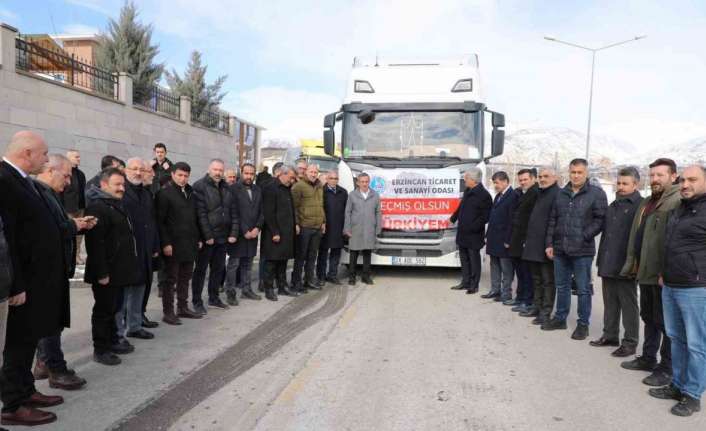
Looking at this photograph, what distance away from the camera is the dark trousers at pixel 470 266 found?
8367 mm

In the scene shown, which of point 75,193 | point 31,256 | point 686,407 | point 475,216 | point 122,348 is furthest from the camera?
point 75,193

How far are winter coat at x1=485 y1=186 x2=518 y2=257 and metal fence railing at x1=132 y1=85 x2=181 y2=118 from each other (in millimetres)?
13629

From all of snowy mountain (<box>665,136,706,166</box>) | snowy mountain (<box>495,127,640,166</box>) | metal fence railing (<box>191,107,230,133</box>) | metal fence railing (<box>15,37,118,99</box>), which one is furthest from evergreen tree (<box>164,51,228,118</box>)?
snowy mountain (<box>665,136,706,166</box>)

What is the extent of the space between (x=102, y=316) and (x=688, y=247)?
4.78 m

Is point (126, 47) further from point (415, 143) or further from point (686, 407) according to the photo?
point (686, 407)

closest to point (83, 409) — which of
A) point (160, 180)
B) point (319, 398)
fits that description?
point (319, 398)

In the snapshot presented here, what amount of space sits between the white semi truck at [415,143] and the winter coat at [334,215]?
1.70 ft

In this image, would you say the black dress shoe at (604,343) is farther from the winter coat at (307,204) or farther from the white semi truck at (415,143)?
the winter coat at (307,204)

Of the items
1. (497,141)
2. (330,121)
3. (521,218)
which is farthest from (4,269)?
(497,141)

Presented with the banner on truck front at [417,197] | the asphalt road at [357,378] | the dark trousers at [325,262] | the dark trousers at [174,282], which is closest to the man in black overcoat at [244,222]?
the asphalt road at [357,378]

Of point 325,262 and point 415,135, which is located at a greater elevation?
point 415,135

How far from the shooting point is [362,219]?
8625 millimetres

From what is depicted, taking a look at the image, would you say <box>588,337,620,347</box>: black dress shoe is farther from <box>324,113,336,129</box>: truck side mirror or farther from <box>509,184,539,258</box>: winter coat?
<box>324,113,336,129</box>: truck side mirror

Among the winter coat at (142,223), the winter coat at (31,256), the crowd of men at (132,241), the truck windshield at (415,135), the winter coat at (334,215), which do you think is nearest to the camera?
the winter coat at (31,256)
